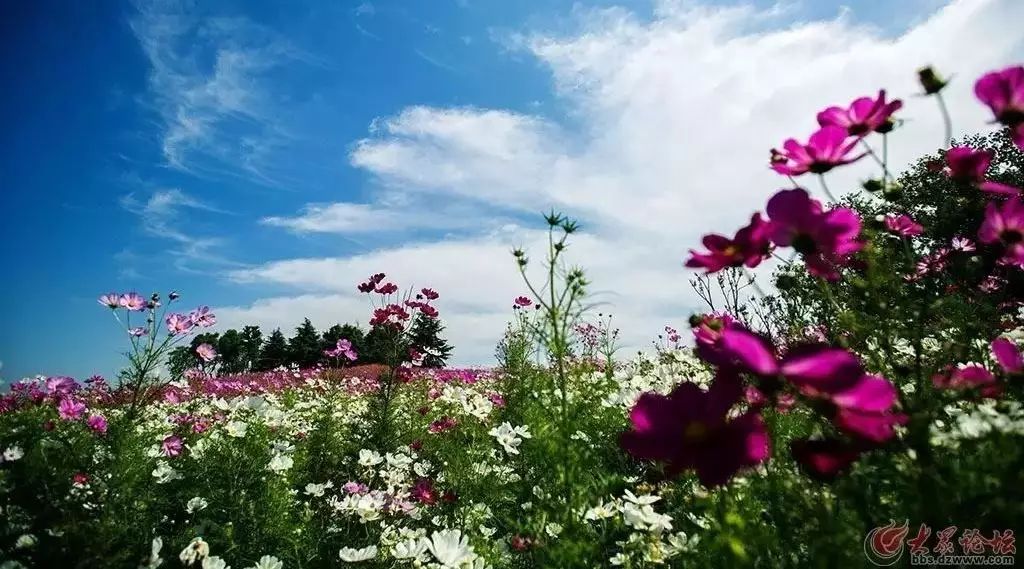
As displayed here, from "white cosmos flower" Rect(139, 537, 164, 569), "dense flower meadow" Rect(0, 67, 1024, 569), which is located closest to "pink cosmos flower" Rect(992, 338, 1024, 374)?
"dense flower meadow" Rect(0, 67, 1024, 569)

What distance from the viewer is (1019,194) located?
→ 1.10 meters

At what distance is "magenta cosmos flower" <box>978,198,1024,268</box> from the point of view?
1084 mm

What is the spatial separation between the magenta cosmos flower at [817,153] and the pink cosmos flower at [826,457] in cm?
69

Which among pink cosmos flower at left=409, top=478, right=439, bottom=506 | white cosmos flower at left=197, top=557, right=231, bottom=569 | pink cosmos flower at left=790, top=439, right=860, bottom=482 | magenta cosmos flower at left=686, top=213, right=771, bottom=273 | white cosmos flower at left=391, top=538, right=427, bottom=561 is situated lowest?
white cosmos flower at left=391, top=538, right=427, bottom=561

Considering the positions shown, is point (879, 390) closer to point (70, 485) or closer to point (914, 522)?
point (914, 522)

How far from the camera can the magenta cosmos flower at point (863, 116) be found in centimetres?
121

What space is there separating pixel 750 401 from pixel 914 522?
291mm

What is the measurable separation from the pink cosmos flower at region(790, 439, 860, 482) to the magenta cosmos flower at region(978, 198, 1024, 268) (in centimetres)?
68

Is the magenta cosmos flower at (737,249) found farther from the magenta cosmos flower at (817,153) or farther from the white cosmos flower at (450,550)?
the white cosmos flower at (450,550)

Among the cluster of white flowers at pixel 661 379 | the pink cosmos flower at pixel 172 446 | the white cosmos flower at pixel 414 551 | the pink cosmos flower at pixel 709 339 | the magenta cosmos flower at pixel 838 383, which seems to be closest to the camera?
the magenta cosmos flower at pixel 838 383

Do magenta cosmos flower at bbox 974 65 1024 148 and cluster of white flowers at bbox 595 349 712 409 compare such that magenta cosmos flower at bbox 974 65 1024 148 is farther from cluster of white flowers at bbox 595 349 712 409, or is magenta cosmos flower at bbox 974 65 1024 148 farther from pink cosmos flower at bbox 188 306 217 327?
pink cosmos flower at bbox 188 306 217 327

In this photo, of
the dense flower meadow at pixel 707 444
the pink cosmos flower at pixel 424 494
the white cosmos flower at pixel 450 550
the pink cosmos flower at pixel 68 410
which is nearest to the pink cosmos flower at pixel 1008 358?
the dense flower meadow at pixel 707 444

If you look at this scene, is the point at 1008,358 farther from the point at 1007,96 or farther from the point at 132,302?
the point at 132,302

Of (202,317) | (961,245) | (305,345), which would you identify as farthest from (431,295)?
(305,345)
